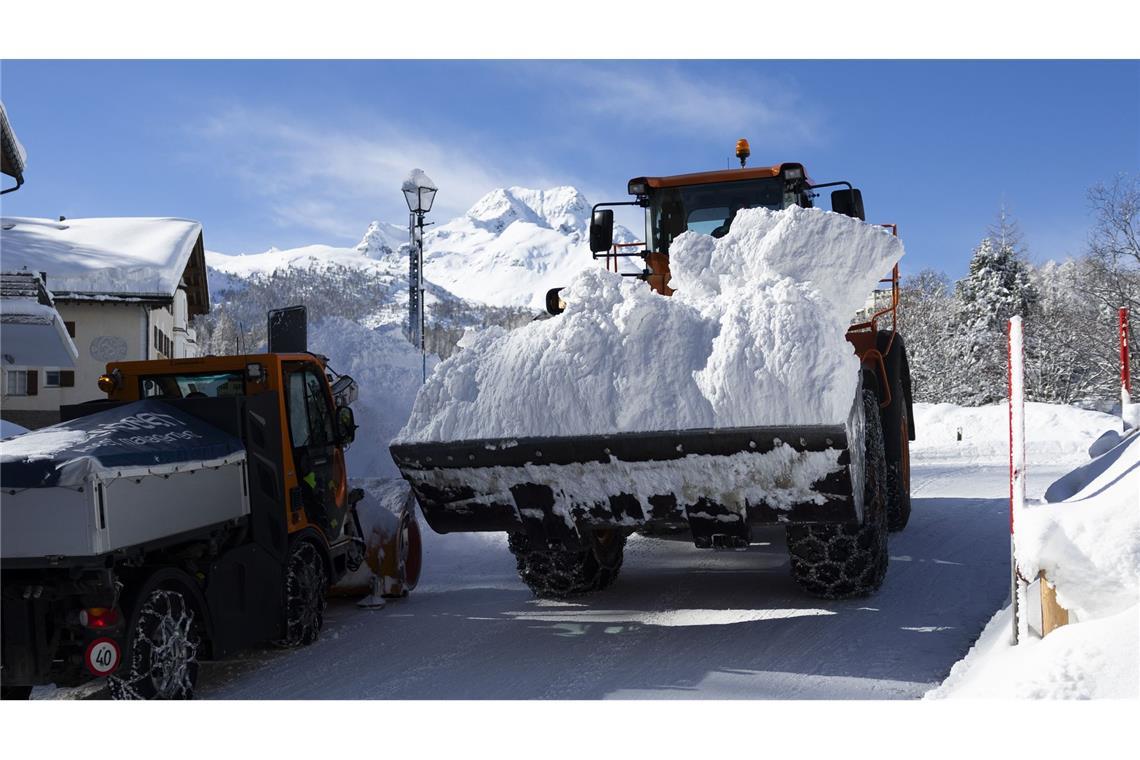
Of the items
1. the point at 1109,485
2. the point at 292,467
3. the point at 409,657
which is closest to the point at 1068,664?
the point at 1109,485

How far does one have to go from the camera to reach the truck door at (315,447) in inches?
253

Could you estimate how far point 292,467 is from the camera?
620 centimetres

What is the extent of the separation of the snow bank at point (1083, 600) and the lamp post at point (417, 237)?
8.25 meters

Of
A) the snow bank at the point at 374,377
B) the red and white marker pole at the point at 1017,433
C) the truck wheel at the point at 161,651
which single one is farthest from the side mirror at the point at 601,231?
the snow bank at the point at 374,377

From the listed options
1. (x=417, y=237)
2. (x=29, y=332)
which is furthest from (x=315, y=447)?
(x=29, y=332)

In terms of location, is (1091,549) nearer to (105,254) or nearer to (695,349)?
(695,349)

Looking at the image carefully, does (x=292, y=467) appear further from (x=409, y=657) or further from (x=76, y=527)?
(x=76, y=527)

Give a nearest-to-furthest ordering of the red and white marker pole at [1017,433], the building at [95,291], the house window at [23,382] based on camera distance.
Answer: the red and white marker pole at [1017,433], the house window at [23,382], the building at [95,291]

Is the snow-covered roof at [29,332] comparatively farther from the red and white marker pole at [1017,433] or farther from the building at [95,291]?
the building at [95,291]

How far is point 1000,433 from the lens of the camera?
2383cm

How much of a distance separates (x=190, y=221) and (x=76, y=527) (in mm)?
24941

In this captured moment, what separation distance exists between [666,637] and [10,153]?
13870 millimetres

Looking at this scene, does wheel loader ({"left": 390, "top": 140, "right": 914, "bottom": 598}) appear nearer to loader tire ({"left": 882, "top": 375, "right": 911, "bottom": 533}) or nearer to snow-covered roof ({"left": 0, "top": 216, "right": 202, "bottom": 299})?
loader tire ({"left": 882, "top": 375, "right": 911, "bottom": 533})

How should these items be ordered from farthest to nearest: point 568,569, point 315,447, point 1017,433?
point 568,569, point 315,447, point 1017,433
